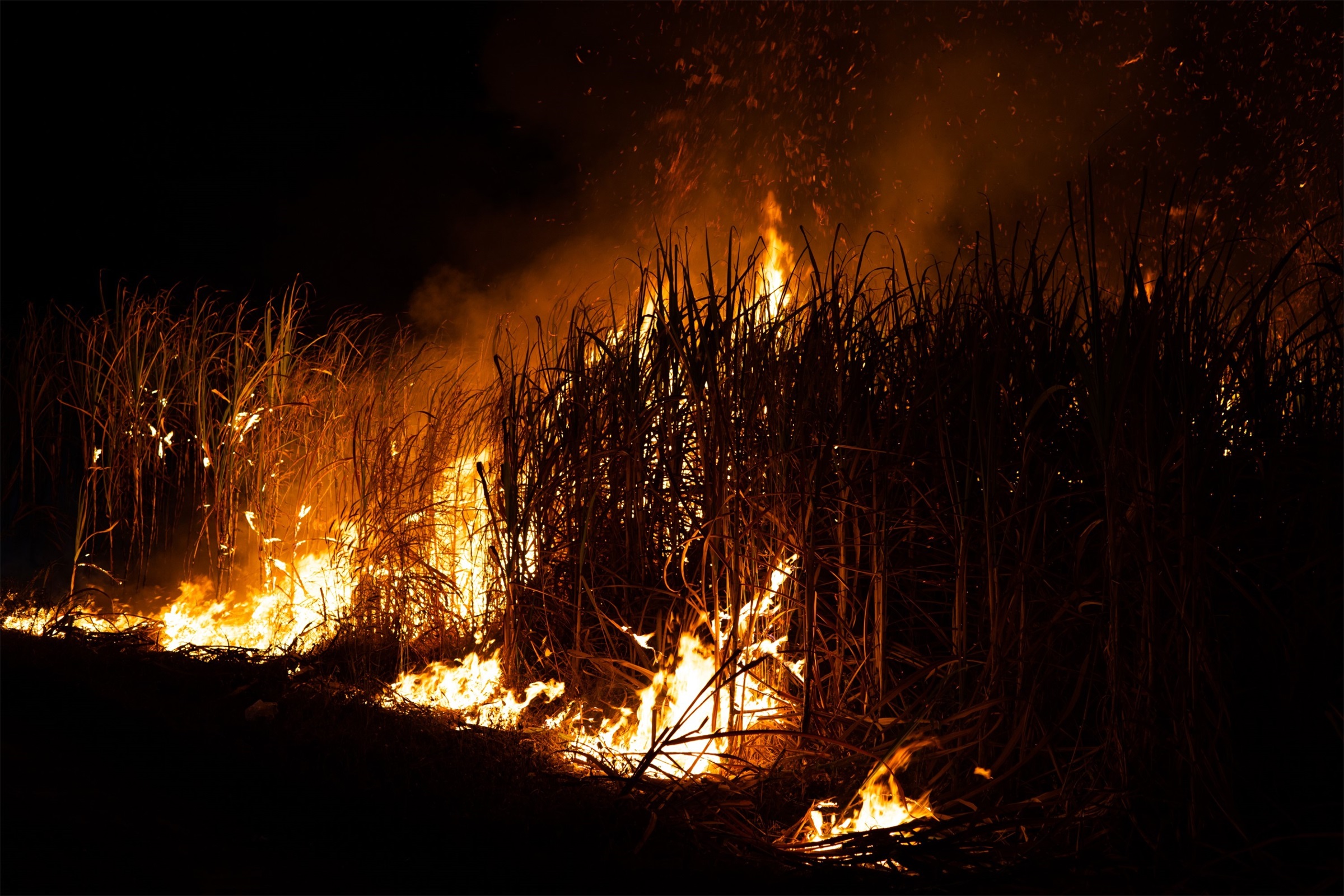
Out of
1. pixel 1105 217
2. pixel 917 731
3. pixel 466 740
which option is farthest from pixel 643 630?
pixel 1105 217

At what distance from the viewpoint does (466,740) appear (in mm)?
3621

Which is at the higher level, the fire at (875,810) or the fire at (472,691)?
the fire at (472,691)

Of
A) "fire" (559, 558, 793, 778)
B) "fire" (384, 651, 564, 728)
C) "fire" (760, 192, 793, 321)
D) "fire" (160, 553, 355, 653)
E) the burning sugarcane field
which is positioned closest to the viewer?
the burning sugarcane field

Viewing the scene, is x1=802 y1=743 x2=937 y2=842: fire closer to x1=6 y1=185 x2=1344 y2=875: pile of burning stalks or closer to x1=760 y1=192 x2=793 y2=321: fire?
x1=6 y1=185 x2=1344 y2=875: pile of burning stalks

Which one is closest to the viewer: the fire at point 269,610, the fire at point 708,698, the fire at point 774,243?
the fire at point 708,698

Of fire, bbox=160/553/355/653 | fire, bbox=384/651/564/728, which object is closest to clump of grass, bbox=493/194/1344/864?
fire, bbox=384/651/564/728

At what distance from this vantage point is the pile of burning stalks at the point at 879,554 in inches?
104

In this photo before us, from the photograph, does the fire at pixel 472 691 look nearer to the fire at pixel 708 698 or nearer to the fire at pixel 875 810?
the fire at pixel 708 698

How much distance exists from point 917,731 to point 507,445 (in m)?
2.02

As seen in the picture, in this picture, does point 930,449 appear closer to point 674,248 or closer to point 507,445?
point 674,248

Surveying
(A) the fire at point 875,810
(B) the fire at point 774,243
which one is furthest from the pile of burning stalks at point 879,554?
(B) the fire at point 774,243

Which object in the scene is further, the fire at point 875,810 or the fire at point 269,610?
the fire at point 269,610

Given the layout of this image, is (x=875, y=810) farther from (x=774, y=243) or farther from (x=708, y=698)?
(x=774, y=243)

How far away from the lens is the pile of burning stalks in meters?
2.64
